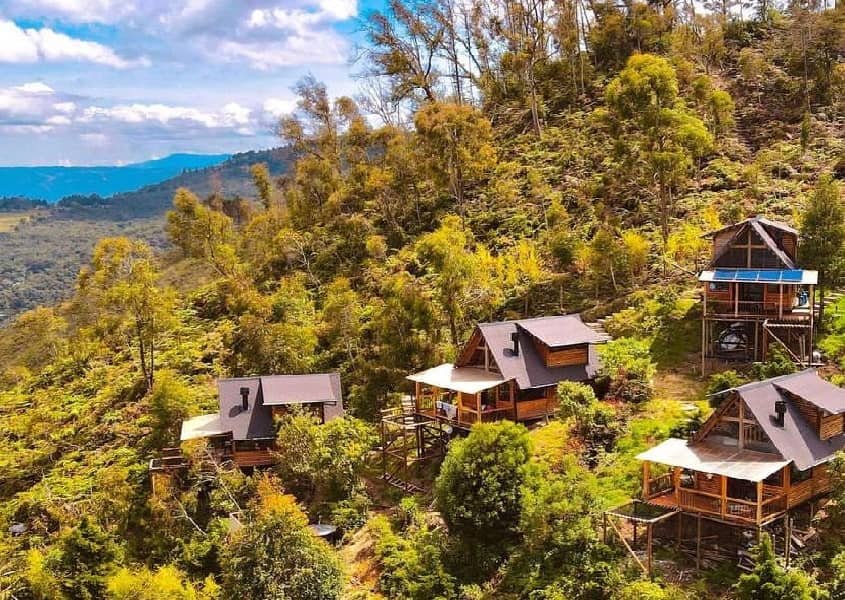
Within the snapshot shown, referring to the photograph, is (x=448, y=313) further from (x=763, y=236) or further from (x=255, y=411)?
(x=763, y=236)

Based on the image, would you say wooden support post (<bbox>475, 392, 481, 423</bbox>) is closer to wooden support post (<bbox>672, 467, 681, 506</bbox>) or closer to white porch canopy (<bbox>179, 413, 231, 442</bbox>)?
wooden support post (<bbox>672, 467, 681, 506</bbox>)

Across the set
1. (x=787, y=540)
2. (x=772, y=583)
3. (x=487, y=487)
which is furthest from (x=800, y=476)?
(x=487, y=487)

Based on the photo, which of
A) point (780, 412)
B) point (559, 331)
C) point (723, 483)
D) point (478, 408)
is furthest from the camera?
point (559, 331)

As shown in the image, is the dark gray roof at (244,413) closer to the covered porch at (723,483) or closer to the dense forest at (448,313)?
the dense forest at (448,313)

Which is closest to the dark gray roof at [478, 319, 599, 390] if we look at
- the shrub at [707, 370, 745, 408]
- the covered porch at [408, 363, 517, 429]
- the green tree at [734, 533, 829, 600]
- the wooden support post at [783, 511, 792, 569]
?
the covered porch at [408, 363, 517, 429]

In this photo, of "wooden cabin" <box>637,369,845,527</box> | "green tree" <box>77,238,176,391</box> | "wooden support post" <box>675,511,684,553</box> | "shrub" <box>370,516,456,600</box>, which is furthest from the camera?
"green tree" <box>77,238,176,391</box>

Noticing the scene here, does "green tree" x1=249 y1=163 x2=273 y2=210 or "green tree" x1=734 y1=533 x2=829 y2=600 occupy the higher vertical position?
"green tree" x1=249 y1=163 x2=273 y2=210

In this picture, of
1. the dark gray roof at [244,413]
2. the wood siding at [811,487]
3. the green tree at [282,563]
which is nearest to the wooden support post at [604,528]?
the wood siding at [811,487]
